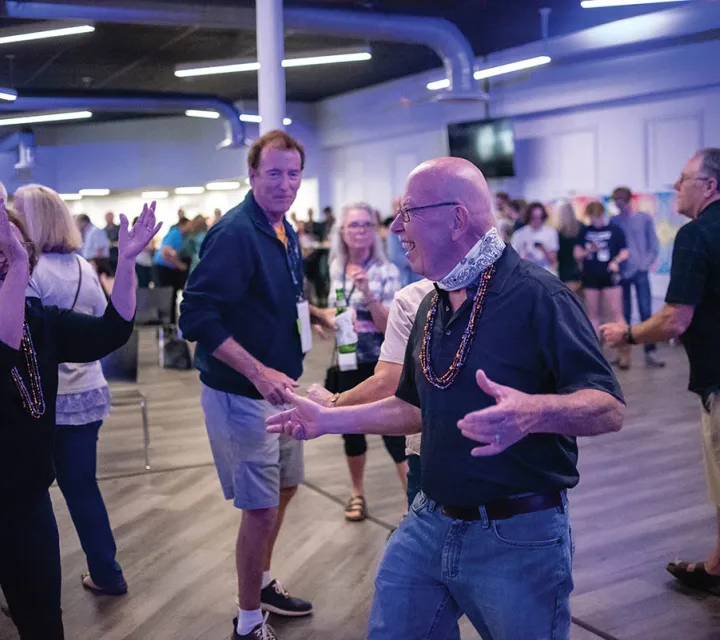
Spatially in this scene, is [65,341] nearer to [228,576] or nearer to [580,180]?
[228,576]

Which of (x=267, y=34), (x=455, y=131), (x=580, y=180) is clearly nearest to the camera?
(x=267, y=34)

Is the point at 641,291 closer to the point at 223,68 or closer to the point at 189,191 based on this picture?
the point at 223,68

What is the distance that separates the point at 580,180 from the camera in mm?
12750

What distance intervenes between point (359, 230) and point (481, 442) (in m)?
2.58

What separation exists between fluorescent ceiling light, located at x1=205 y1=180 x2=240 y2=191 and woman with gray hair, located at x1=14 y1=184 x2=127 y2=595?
1755cm

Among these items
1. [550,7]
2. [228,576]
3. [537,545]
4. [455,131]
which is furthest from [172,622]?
[455,131]

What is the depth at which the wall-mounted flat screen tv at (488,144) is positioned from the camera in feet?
44.8

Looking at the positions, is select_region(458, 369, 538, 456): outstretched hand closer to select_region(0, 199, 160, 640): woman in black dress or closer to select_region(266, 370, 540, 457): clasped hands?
select_region(266, 370, 540, 457): clasped hands

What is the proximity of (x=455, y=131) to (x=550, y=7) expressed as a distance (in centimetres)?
367

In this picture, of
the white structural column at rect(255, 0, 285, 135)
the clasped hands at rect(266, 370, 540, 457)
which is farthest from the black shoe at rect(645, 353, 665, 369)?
the clasped hands at rect(266, 370, 540, 457)

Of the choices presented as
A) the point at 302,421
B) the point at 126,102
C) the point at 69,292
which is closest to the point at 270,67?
the point at 69,292

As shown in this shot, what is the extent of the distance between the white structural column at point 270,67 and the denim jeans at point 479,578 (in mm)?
4138

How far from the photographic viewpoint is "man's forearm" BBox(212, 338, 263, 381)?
2.94 m

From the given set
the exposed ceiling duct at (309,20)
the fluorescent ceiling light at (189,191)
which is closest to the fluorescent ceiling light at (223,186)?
the fluorescent ceiling light at (189,191)
